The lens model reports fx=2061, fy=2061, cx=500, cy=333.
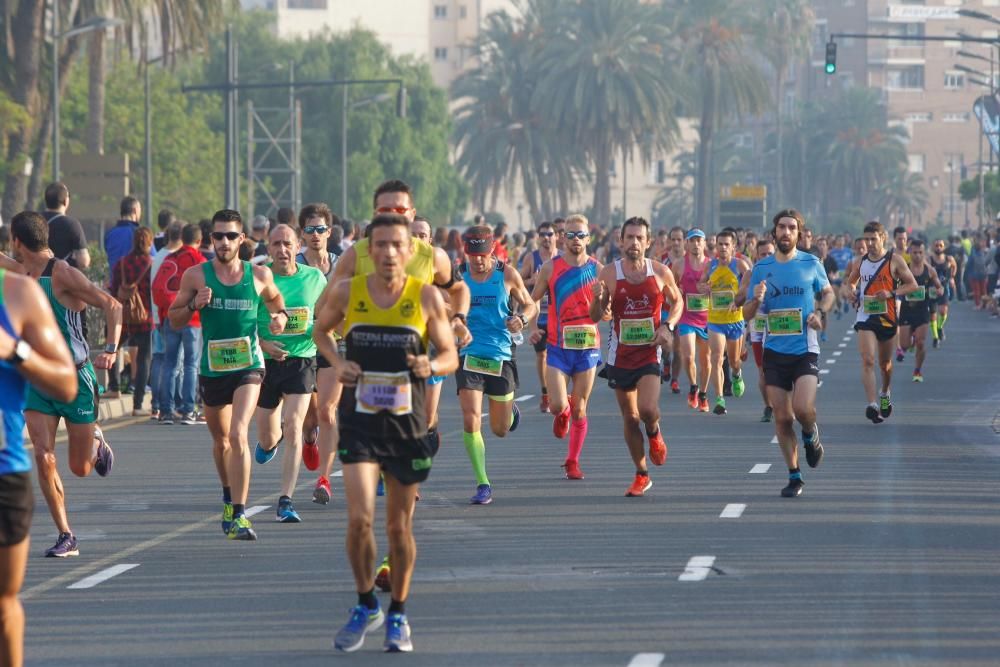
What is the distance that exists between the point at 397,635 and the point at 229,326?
3.92 metres

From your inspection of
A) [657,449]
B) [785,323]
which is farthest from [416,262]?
[785,323]

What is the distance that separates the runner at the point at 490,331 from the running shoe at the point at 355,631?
5240 mm

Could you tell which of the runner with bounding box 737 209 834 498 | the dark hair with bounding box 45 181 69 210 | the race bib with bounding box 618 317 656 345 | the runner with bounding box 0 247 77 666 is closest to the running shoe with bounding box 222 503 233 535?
the race bib with bounding box 618 317 656 345

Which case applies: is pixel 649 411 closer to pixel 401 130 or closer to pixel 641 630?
pixel 641 630

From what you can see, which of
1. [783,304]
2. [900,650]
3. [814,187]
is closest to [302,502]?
[783,304]

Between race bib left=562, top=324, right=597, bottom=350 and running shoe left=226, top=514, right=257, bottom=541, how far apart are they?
3.93 metres

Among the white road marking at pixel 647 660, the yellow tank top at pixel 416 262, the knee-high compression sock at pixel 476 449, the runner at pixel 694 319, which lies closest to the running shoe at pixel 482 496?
the knee-high compression sock at pixel 476 449

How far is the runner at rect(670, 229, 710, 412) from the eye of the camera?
21.8 meters

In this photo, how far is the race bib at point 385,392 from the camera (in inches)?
328

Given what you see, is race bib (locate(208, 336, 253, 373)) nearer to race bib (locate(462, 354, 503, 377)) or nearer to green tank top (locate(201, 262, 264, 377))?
green tank top (locate(201, 262, 264, 377))

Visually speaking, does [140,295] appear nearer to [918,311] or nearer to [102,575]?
[102,575]

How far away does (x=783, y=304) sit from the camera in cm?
A: 1416

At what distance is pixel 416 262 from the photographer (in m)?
10.6

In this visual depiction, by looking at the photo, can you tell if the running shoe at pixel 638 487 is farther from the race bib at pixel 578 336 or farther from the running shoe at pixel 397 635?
the running shoe at pixel 397 635
